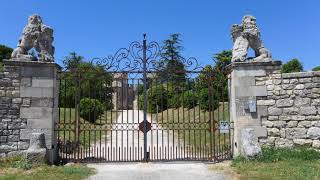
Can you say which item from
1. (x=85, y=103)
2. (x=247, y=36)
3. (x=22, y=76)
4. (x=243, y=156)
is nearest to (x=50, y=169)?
(x=22, y=76)

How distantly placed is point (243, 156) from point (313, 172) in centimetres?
182

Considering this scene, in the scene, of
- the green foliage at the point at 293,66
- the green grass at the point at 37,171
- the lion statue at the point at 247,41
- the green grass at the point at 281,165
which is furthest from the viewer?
the green foliage at the point at 293,66

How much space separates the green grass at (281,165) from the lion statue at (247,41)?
235cm

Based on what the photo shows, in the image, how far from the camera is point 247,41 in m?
9.43

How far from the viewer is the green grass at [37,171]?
23.9ft

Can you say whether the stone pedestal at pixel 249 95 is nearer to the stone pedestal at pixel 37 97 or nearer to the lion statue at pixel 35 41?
the stone pedestal at pixel 37 97

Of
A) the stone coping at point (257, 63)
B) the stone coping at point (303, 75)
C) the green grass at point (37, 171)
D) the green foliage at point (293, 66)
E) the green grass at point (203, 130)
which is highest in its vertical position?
the green foliage at point (293, 66)

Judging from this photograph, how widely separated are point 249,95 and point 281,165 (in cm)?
198

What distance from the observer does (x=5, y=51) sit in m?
40.1

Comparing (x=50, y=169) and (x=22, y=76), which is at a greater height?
(x=22, y=76)

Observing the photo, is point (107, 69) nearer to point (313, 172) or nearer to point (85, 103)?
point (313, 172)

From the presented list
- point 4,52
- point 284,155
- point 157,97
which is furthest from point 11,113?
point 4,52

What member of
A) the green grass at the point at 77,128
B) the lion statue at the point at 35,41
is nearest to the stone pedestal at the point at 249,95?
the green grass at the point at 77,128

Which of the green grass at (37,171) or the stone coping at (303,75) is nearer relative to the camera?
the green grass at (37,171)
